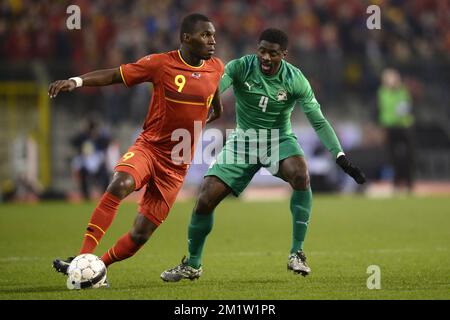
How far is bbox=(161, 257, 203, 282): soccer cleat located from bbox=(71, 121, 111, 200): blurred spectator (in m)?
10.8

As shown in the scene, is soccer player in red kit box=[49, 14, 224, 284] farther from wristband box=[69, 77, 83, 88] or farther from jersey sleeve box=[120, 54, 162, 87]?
wristband box=[69, 77, 83, 88]

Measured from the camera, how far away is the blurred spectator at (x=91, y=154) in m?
18.8

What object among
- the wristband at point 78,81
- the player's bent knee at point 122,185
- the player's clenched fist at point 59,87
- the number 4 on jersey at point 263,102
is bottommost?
the player's bent knee at point 122,185

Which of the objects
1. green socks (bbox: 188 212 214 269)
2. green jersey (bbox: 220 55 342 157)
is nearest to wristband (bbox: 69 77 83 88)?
green jersey (bbox: 220 55 342 157)

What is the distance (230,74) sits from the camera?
8406 mm

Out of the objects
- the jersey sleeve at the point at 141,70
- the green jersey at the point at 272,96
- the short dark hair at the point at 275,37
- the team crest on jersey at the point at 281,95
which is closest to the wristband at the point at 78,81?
the jersey sleeve at the point at 141,70

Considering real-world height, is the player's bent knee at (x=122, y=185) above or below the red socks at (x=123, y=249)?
above

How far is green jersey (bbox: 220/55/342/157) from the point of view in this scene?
849 centimetres

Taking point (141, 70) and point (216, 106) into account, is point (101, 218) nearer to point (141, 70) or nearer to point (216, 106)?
point (141, 70)

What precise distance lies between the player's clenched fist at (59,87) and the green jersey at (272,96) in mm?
1707

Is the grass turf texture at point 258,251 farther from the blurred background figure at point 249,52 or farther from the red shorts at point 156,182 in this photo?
the blurred background figure at point 249,52

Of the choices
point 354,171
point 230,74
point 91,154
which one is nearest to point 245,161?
point 230,74

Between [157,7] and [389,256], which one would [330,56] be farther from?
[389,256]
